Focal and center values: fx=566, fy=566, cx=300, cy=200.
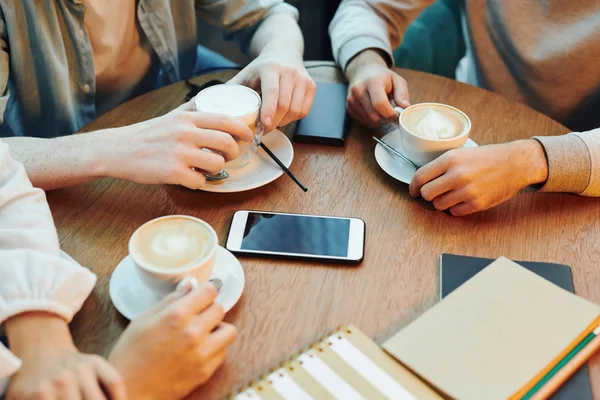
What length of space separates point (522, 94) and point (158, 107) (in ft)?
2.98

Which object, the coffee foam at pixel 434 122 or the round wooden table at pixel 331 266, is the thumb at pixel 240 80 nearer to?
the round wooden table at pixel 331 266

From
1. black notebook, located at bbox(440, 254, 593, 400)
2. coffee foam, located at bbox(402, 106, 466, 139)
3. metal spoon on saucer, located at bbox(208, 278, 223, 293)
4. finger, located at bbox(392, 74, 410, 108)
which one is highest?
coffee foam, located at bbox(402, 106, 466, 139)

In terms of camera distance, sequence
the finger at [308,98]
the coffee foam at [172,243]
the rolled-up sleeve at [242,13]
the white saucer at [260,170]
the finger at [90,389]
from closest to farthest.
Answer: the finger at [90,389], the coffee foam at [172,243], the white saucer at [260,170], the finger at [308,98], the rolled-up sleeve at [242,13]

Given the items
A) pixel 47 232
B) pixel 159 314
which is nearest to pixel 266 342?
pixel 159 314

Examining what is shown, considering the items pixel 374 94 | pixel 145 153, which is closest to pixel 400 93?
pixel 374 94

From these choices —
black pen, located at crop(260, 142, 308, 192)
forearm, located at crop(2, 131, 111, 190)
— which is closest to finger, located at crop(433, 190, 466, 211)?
black pen, located at crop(260, 142, 308, 192)

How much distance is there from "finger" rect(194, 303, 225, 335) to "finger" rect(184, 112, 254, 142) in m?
0.31

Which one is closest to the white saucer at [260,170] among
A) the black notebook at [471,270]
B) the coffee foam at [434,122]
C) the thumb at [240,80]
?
the thumb at [240,80]

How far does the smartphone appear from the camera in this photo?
0.82 m

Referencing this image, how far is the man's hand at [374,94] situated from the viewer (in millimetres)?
1069

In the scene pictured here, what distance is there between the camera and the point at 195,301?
65 cm

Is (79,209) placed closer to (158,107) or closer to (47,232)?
(47,232)

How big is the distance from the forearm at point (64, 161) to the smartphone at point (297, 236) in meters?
0.23

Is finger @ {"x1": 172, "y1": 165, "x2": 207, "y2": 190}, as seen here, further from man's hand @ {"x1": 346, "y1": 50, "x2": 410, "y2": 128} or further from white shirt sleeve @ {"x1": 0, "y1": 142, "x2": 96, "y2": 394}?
man's hand @ {"x1": 346, "y1": 50, "x2": 410, "y2": 128}
